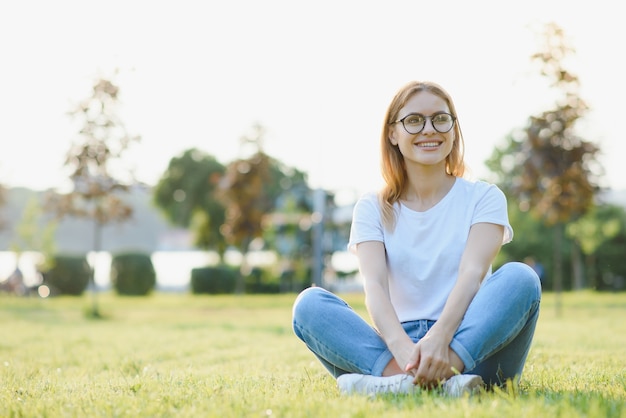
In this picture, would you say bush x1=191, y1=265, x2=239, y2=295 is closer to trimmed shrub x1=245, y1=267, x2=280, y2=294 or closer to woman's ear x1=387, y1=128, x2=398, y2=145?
trimmed shrub x1=245, y1=267, x2=280, y2=294

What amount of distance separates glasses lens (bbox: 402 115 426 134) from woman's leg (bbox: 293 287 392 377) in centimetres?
85

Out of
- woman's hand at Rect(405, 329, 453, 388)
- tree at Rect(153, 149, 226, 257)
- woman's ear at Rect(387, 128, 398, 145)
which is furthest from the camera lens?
tree at Rect(153, 149, 226, 257)

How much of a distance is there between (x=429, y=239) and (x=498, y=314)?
21.3 inches

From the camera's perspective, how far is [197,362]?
562 cm

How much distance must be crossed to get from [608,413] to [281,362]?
122 inches

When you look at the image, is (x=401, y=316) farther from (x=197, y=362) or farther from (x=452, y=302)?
(x=197, y=362)

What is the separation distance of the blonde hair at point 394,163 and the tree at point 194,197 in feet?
121

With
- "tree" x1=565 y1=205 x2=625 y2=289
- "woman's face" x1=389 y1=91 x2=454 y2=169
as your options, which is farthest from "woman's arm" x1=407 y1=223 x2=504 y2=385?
"tree" x1=565 y1=205 x2=625 y2=289

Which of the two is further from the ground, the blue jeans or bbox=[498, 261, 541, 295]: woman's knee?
bbox=[498, 261, 541, 295]: woman's knee

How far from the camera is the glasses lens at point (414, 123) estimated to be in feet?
12.0

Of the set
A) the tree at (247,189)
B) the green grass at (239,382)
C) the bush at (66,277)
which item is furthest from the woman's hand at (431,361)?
the bush at (66,277)

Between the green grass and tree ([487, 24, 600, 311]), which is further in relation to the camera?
tree ([487, 24, 600, 311])

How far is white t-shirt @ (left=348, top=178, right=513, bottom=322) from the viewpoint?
3.57 meters

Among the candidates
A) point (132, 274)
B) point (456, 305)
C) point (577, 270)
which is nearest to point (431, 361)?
point (456, 305)
